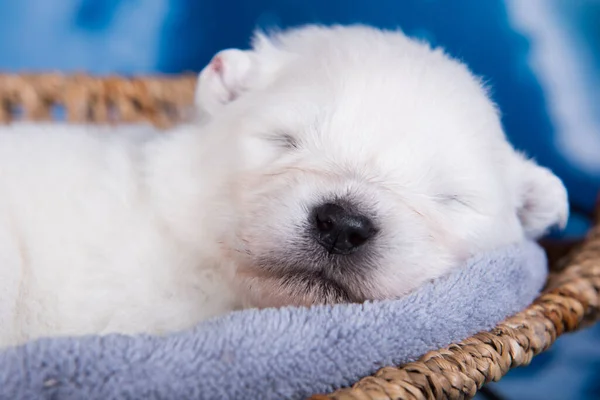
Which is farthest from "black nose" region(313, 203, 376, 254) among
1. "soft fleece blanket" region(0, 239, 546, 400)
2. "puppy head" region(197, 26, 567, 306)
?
"soft fleece blanket" region(0, 239, 546, 400)

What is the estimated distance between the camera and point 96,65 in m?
3.19

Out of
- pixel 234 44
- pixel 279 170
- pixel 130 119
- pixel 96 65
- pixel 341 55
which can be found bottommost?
pixel 279 170

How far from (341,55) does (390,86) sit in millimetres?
181

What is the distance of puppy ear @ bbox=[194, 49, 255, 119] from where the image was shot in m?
1.76

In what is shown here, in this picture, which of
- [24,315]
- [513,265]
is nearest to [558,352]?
[513,265]

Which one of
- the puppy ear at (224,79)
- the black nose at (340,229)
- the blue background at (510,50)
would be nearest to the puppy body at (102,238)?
the puppy ear at (224,79)

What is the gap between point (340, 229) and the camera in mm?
1301

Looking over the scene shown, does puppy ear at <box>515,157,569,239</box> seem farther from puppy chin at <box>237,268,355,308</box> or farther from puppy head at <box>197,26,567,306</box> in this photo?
puppy chin at <box>237,268,355,308</box>

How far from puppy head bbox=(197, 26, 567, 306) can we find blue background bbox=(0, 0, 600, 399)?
0.68m

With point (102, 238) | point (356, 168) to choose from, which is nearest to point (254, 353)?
point (356, 168)

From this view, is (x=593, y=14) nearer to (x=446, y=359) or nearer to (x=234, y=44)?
(x=234, y=44)

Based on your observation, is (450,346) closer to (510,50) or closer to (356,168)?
(356,168)

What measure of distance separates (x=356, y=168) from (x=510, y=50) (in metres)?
1.53

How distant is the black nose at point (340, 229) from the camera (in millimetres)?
1291
